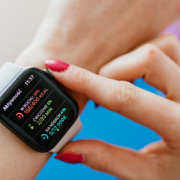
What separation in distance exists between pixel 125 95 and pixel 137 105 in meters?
0.06

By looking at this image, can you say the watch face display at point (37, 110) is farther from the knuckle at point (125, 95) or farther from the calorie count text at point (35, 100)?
the knuckle at point (125, 95)

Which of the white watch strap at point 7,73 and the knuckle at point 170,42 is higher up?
the white watch strap at point 7,73

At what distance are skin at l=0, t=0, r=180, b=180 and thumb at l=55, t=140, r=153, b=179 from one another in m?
0.13

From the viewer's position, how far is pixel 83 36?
0.94 meters

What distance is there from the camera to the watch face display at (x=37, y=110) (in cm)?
64

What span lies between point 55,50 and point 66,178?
85 centimetres

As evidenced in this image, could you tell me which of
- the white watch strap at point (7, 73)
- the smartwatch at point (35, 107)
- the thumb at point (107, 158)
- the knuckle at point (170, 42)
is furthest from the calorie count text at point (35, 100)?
the knuckle at point (170, 42)

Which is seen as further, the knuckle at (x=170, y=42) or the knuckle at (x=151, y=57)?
the knuckle at (x=170, y=42)

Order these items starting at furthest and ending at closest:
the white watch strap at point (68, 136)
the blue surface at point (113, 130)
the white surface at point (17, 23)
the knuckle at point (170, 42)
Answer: the blue surface at point (113, 130), the white surface at point (17, 23), the knuckle at point (170, 42), the white watch strap at point (68, 136)

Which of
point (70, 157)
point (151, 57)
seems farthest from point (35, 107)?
point (151, 57)

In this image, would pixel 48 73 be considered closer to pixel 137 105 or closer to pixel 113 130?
pixel 137 105

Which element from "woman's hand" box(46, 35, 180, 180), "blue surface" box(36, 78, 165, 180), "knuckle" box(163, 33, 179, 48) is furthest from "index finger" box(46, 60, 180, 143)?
"blue surface" box(36, 78, 165, 180)

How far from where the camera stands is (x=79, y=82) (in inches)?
28.1

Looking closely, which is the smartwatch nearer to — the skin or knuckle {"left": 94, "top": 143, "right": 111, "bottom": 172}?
the skin
